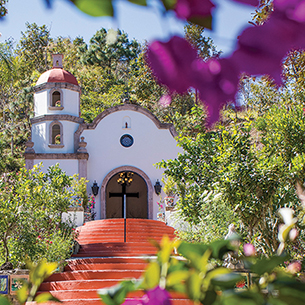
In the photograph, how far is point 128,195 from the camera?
17.9 metres

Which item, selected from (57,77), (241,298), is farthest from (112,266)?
(57,77)

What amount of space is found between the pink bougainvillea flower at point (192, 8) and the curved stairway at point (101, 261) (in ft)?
19.1

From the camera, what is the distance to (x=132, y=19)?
0.49 m

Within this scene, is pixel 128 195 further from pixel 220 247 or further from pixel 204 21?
pixel 204 21

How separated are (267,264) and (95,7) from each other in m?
0.44

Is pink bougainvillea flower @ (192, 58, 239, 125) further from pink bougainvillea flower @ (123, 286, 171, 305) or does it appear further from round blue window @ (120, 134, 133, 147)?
round blue window @ (120, 134, 133, 147)

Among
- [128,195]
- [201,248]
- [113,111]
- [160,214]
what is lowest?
[160,214]

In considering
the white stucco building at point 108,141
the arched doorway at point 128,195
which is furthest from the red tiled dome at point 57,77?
the arched doorway at point 128,195

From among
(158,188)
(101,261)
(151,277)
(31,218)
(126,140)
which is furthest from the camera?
(126,140)

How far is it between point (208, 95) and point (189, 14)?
108 mm

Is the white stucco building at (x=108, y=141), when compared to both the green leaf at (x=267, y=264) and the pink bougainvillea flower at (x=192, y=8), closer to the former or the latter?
the green leaf at (x=267, y=264)

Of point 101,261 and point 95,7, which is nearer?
point 95,7

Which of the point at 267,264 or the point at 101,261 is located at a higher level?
the point at 267,264

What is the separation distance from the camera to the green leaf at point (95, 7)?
457 millimetres
